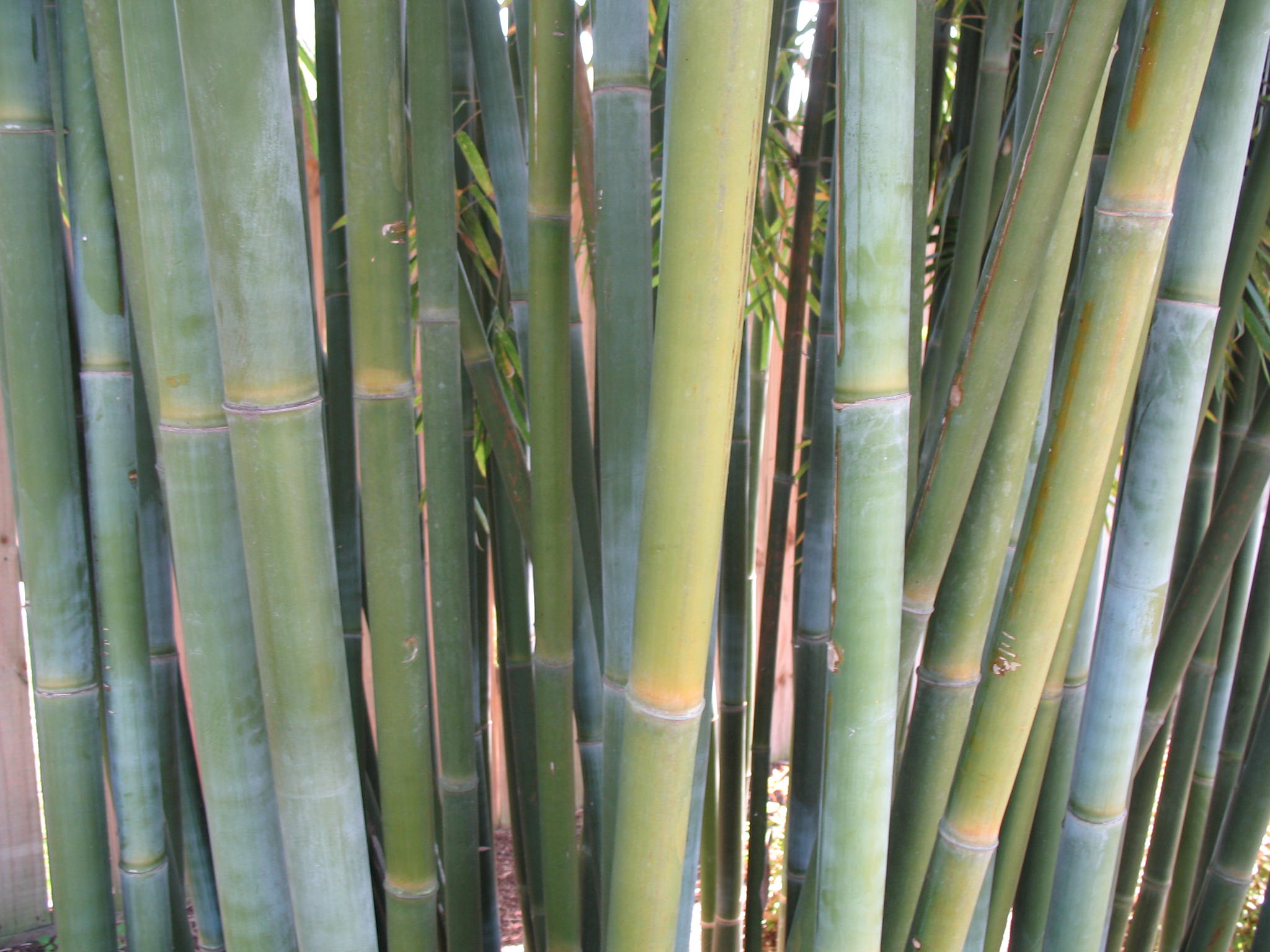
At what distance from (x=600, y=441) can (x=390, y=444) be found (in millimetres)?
133

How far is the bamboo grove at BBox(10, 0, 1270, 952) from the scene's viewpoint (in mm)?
394

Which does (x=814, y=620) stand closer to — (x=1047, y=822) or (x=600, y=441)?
(x=1047, y=822)

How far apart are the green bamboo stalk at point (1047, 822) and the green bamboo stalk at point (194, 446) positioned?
521mm

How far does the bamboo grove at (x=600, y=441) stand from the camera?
394mm

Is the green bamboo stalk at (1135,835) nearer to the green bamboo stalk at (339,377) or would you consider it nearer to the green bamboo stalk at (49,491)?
the green bamboo stalk at (339,377)

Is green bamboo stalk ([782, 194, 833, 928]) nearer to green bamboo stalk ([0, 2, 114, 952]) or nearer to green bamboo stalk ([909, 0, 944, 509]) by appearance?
green bamboo stalk ([909, 0, 944, 509])

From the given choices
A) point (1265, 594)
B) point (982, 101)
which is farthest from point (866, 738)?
point (1265, 594)

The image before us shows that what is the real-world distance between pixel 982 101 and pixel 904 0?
1.34ft

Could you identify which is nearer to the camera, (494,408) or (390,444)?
(390,444)

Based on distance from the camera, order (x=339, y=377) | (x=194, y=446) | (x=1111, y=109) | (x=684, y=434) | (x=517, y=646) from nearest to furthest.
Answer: (x=684, y=434)
(x=194, y=446)
(x=1111, y=109)
(x=339, y=377)
(x=517, y=646)

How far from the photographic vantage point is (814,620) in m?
1.01

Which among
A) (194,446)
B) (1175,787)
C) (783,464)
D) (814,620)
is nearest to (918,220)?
(194,446)

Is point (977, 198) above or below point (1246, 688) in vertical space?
above

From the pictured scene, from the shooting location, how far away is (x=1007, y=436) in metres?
0.50
